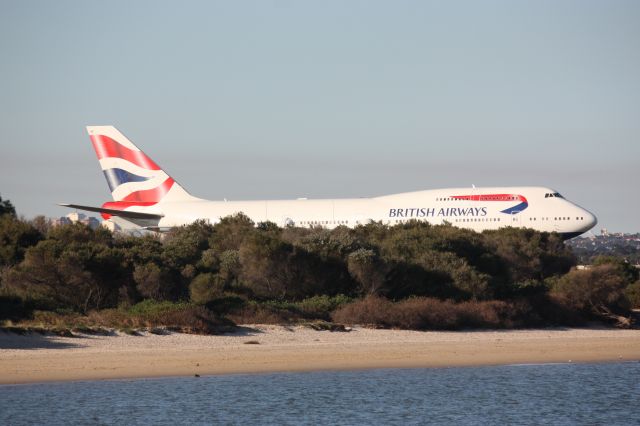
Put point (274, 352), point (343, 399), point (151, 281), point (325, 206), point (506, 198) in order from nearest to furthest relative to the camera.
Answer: point (343, 399) → point (274, 352) → point (151, 281) → point (506, 198) → point (325, 206)

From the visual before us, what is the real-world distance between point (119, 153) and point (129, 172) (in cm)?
146

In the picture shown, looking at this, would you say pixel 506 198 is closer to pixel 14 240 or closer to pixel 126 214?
pixel 126 214

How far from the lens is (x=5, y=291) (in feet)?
114

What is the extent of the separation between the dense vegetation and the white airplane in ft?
49.6

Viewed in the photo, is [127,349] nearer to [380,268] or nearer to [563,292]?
[380,268]

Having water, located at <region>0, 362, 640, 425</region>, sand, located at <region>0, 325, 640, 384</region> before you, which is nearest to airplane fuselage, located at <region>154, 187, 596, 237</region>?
sand, located at <region>0, 325, 640, 384</region>

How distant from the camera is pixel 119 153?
72438 millimetres

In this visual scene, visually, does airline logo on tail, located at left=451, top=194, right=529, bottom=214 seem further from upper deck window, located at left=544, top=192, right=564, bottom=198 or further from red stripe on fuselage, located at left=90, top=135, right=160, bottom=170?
red stripe on fuselage, located at left=90, top=135, right=160, bottom=170

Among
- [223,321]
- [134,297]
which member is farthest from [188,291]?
A: [223,321]

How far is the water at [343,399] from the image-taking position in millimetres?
21344

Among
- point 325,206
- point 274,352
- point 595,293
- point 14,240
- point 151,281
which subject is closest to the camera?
point 274,352

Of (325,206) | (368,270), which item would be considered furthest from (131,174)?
(368,270)

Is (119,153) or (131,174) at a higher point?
(119,153)

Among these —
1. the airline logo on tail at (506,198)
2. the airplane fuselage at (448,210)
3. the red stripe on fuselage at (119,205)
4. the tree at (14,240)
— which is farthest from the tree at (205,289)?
the red stripe on fuselage at (119,205)
